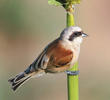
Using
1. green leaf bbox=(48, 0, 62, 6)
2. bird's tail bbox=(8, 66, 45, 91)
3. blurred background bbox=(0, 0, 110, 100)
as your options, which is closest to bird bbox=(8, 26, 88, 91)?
bird's tail bbox=(8, 66, 45, 91)

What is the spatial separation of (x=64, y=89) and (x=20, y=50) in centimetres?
80

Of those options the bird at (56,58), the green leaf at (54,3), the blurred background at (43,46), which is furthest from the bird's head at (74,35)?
the blurred background at (43,46)

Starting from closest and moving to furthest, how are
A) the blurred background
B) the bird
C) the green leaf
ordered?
the green leaf, the bird, the blurred background

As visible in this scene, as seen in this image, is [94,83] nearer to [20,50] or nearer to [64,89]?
[64,89]

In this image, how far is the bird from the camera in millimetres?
1864

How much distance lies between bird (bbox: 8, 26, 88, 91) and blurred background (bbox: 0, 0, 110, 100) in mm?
1768

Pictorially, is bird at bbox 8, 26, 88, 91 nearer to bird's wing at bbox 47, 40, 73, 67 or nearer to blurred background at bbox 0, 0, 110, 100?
bird's wing at bbox 47, 40, 73, 67

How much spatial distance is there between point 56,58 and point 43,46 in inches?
131

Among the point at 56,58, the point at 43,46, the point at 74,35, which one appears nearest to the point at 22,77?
the point at 56,58

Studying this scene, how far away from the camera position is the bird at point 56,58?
1.86 m

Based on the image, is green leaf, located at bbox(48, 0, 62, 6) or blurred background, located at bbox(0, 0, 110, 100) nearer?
green leaf, located at bbox(48, 0, 62, 6)

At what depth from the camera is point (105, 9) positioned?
649cm

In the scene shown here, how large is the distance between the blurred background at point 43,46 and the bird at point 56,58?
1.77m

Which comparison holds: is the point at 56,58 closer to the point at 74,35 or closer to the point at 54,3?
the point at 74,35
